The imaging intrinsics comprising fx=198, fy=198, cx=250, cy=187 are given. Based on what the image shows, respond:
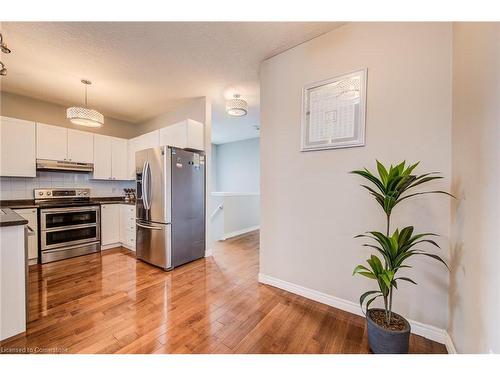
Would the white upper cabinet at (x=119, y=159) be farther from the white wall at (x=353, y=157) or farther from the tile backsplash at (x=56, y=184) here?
the white wall at (x=353, y=157)

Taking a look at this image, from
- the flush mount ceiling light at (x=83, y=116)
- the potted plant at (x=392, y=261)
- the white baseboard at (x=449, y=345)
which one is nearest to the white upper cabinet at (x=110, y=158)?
the flush mount ceiling light at (x=83, y=116)

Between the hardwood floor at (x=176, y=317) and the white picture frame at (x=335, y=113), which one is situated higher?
the white picture frame at (x=335, y=113)

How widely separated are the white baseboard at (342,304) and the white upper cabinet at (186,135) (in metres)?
2.13

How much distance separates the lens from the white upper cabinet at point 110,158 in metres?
3.69

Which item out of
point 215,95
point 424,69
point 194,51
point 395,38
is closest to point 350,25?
point 395,38

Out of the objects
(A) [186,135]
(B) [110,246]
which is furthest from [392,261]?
(B) [110,246]

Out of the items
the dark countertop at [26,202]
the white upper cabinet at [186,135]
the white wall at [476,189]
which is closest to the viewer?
the white wall at [476,189]

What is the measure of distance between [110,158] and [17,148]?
1176 mm

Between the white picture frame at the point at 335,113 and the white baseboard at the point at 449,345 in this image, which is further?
the white picture frame at the point at 335,113

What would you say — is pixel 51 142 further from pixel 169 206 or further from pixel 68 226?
pixel 169 206

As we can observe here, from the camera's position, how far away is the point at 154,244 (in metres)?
2.78

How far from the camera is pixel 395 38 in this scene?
1.57 metres

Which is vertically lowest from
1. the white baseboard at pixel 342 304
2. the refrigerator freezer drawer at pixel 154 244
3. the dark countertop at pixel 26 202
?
the white baseboard at pixel 342 304

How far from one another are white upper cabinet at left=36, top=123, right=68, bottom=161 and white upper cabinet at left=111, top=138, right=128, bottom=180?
699 mm
